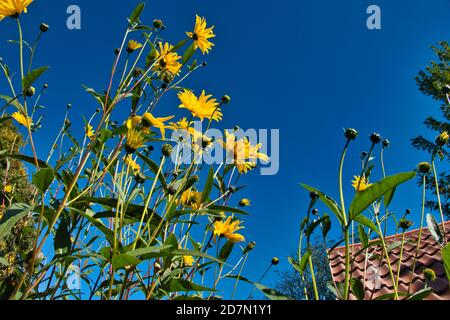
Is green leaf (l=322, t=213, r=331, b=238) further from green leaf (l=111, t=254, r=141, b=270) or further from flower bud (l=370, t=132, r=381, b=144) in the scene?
green leaf (l=111, t=254, r=141, b=270)

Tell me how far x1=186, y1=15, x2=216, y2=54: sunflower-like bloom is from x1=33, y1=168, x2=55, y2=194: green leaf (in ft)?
2.69

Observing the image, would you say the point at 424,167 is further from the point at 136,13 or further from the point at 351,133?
the point at 136,13

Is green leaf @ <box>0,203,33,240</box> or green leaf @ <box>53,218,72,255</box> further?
green leaf @ <box>53,218,72,255</box>

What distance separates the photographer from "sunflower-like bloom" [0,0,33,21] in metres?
1.12

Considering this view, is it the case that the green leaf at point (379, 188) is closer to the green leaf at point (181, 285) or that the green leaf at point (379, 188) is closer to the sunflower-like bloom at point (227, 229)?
the green leaf at point (181, 285)

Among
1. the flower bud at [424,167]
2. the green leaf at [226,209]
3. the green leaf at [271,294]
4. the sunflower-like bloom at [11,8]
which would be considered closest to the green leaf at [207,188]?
the green leaf at [226,209]

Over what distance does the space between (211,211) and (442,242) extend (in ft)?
1.64

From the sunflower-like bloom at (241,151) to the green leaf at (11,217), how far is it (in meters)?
0.64

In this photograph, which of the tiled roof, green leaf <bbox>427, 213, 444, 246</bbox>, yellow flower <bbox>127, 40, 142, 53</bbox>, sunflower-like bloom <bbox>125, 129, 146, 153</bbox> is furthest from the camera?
the tiled roof

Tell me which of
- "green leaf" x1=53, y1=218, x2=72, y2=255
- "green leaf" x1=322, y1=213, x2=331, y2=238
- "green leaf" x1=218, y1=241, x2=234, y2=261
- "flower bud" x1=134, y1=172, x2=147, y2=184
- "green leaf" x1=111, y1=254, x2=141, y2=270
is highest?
"flower bud" x1=134, y1=172, x2=147, y2=184

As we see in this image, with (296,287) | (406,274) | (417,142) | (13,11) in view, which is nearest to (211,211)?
(13,11)

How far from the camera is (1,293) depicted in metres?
0.87

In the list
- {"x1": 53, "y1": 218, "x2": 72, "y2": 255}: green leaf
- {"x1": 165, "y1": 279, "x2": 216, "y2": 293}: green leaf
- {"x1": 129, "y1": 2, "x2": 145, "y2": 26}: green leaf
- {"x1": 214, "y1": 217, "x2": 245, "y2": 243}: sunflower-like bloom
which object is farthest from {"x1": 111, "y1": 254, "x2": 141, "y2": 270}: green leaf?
{"x1": 129, "y1": 2, "x2": 145, "y2": 26}: green leaf
